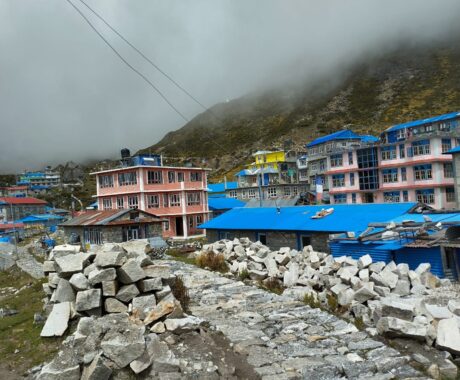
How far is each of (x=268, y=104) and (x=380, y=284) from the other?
624 ft

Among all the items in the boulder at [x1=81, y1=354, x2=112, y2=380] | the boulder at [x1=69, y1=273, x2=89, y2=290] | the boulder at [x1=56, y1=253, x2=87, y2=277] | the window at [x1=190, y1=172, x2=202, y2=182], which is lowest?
the boulder at [x1=81, y1=354, x2=112, y2=380]

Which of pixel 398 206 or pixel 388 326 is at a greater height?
pixel 398 206

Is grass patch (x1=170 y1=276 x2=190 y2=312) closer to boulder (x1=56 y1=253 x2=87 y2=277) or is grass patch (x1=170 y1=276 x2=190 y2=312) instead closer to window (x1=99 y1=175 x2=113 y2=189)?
boulder (x1=56 y1=253 x2=87 y2=277)

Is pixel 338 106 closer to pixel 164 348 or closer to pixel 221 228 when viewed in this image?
pixel 221 228

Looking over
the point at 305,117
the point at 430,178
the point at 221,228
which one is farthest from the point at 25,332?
the point at 305,117

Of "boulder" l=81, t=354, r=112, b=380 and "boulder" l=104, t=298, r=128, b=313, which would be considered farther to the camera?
"boulder" l=104, t=298, r=128, b=313

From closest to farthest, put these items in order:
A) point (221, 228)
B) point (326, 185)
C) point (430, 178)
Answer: point (221, 228), point (430, 178), point (326, 185)

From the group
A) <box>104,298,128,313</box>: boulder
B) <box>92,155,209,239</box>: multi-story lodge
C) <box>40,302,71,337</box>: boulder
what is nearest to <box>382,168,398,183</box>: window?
<box>92,155,209,239</box>: multi-story lodge

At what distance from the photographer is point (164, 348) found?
23.2 ft

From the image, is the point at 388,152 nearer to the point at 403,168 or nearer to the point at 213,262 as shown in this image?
the point at 403,168

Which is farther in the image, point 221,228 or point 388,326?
point 221,228

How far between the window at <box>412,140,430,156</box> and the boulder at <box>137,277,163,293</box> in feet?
173

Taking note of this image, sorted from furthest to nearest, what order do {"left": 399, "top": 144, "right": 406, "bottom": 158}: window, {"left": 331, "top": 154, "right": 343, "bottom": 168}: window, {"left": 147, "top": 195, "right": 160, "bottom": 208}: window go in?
{"left": 331, "top": 154, "right": 343, "bottom": 168}: window, {"left": 399, "top": 144, "right": 406, "bottom": 158}: window, {"left": 147, "top": 195, "right": 160, "bottom": 208}: window

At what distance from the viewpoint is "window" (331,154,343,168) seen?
63.6 metres
